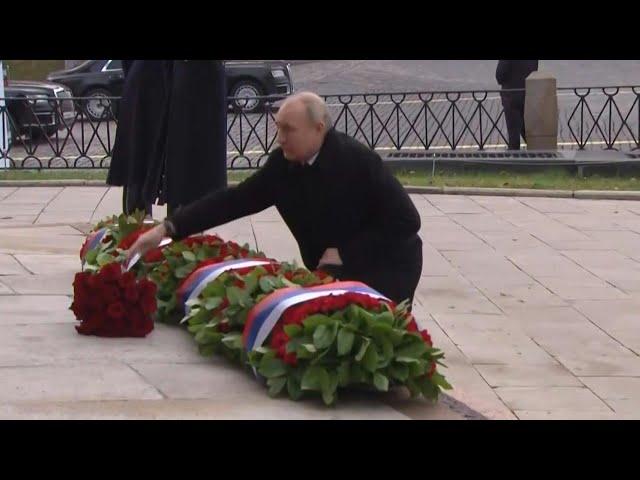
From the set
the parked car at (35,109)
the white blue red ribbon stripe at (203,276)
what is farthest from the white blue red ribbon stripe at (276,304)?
the parked car at (35,109)

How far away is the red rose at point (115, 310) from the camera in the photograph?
600 cm

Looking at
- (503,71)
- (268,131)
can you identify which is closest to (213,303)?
(503,71)

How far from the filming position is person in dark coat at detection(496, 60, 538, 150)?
51.6 ft

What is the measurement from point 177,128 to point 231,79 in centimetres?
1762

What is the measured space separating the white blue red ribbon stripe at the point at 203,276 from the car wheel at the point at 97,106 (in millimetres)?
9371

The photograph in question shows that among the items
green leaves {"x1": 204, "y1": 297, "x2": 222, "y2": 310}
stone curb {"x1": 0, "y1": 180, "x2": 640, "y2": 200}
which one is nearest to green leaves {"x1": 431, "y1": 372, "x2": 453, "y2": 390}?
green leaves {"x1": 204, "y1": 297, "x2": 222, "y2": 310}

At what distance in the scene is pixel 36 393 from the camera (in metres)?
5.03

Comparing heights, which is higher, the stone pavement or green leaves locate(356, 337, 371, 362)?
green leaves locate(356, 337, 371, 362)

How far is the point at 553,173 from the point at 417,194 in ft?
6.72

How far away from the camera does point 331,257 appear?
607 centimetres

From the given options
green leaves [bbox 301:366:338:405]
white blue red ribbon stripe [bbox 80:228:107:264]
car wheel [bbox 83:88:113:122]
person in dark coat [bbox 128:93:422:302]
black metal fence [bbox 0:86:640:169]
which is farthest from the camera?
black metal fence [bbox 0:86:640:169]

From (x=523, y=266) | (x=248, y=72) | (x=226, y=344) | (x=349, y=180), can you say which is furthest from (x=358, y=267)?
(x=248, y=72)

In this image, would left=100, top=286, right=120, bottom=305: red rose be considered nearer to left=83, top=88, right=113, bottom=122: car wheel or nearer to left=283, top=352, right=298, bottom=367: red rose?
left=283, top=352, right=298, bottom=367: red rose

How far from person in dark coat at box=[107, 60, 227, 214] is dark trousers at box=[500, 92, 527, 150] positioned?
27.6 feet
